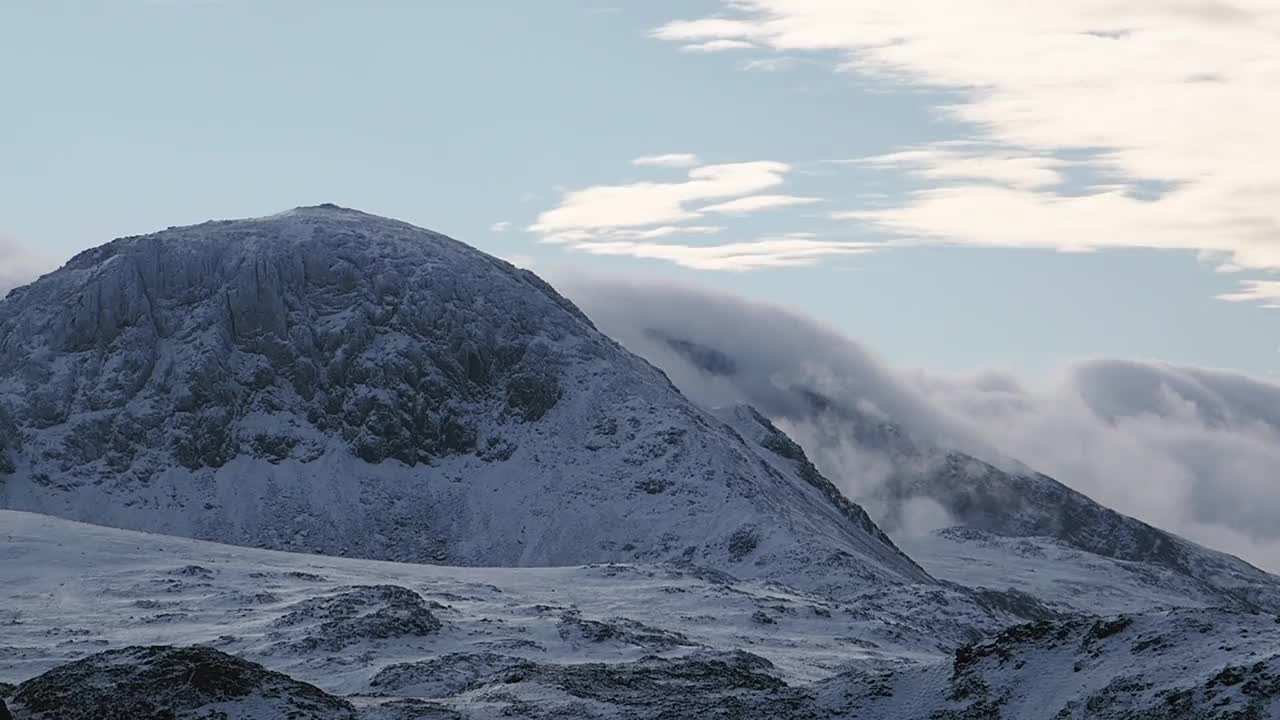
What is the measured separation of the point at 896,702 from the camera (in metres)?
35.8

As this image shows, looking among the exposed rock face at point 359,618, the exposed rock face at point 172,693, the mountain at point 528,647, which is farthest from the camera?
the exposed rock face at point 359,618

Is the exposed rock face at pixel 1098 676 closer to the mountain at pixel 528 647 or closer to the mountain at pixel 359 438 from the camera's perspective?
the mountain at pixel 528 647

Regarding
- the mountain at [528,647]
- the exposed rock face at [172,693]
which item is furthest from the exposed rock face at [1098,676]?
the exposed rock face at [172,693]

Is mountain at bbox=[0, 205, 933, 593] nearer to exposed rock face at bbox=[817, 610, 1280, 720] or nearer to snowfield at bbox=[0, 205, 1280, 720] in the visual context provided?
snowfield at bbox=[0, 205, 1280, 720]

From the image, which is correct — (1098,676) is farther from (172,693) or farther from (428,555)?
(428,555)

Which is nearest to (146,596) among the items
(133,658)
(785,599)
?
(785,599)

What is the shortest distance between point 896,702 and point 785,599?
7262 centimetres

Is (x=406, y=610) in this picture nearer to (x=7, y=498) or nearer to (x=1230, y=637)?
(x=1230, y=637)

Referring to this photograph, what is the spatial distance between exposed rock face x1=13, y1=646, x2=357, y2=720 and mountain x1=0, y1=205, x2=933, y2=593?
369 ft

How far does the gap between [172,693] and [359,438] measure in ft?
488

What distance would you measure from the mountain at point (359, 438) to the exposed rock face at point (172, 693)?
112m

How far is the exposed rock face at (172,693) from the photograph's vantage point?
3506cm

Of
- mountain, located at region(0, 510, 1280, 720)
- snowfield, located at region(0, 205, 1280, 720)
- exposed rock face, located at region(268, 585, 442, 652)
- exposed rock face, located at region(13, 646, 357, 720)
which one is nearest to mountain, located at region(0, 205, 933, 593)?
snowfield, located at region(0, 205, 1280, 720)

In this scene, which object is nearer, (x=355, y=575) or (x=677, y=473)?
(x=355, y=575)
